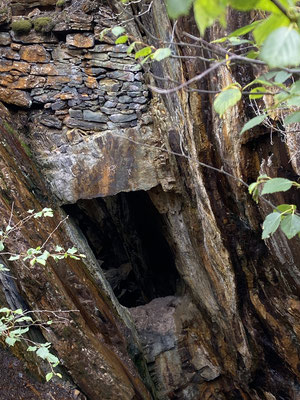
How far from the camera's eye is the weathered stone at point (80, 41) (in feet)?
14.1

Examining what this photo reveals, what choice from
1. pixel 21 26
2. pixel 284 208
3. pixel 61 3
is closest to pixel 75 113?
pixel 21 26

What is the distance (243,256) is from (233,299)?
0.57 m

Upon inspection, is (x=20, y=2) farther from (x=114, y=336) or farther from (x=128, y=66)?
(x=114, y=336)

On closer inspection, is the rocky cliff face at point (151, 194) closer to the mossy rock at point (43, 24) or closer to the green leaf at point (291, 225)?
the mossy rock at point (43, 24)

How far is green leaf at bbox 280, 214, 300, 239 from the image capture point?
3.85 ft

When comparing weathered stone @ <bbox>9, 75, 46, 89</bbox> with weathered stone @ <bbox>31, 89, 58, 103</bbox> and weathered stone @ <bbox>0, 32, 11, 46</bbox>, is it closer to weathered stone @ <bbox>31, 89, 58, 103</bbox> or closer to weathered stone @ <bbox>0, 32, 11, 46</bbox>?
weathered stone @ <bbox>31, 89, 58, 103</bbox>

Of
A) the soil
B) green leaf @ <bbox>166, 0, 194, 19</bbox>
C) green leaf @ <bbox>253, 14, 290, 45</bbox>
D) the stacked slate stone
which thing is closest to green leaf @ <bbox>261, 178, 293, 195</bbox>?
green leaf @ <bbox>253, 14, 290, 45</bbox>

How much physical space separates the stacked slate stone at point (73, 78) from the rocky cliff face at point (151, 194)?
11 mm

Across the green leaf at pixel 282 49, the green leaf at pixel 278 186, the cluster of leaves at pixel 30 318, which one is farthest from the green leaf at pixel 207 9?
the cluster of leaves at pixel 30 318

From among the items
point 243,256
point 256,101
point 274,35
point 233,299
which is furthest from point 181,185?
point 274,35

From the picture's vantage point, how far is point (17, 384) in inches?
125

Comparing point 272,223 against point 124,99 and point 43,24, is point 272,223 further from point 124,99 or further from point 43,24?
point 43,24

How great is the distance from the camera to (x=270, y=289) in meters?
3.99

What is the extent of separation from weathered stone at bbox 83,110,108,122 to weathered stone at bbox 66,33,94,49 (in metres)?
0.70
